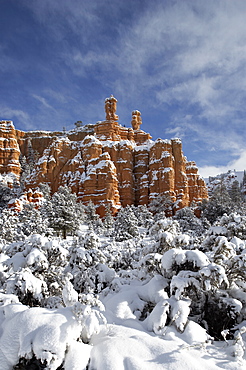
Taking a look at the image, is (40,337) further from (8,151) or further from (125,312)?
(8,151)

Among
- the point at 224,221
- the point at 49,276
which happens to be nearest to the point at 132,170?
the point at 224,221

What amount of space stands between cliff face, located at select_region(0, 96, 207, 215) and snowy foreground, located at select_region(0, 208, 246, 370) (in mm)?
41495

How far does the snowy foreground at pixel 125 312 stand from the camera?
4.88 m

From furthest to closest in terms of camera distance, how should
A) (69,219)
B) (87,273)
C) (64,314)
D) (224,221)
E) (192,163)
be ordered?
(192,163)
(69,219)
(224,221)
(87,273)
(64,314)

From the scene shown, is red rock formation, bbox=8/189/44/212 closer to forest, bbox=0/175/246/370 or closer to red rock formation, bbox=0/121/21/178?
red rock formation, bbox=0/121/21/178

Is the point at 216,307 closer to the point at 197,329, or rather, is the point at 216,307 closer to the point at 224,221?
the point at 197,329

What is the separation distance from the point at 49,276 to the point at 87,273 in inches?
64.1

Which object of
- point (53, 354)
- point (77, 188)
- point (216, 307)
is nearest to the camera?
point (53, 354)

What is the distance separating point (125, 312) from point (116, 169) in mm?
52246

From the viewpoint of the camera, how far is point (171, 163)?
5809 centimetres

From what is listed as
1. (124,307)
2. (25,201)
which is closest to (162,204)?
(25,201)

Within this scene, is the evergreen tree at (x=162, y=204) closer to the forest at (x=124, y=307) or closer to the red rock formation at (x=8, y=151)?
the red rock formation at (x=8, y=151)

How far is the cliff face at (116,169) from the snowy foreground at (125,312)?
136 feet

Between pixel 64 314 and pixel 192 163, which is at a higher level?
pixel 192 163
